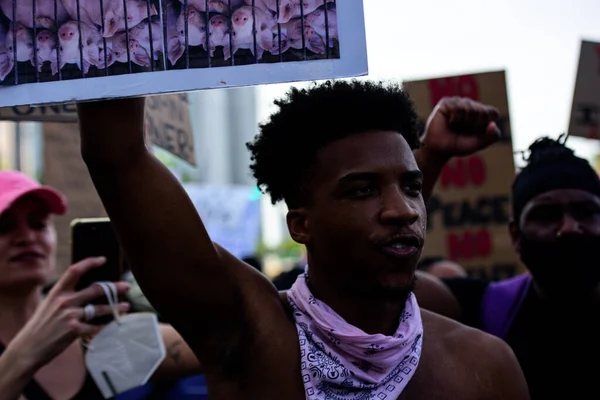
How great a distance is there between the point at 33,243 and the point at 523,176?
6.34 feet

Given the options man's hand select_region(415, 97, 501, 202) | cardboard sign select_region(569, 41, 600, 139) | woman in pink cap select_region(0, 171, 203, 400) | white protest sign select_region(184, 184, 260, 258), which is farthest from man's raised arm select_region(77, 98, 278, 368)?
white protest sign select_region(184, 184, 260, 258)

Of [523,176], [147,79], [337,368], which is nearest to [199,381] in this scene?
[523,176]

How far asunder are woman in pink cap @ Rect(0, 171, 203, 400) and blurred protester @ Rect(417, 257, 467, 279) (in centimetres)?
226

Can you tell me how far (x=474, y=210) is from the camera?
5.11 m

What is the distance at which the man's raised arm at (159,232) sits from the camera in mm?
1972

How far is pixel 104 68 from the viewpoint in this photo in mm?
1742

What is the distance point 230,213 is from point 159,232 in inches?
226

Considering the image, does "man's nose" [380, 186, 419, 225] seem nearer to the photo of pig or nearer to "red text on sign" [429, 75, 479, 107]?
the photo of pig

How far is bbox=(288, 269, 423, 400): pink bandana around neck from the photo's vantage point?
2104mm

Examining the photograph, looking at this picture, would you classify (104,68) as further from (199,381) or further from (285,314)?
(199,381)

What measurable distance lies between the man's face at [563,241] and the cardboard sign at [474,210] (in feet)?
5.06

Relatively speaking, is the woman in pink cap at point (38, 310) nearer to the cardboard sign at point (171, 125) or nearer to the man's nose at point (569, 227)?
the cardboard sign at point (171, 125)

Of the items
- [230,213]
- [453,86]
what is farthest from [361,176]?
[230,213]

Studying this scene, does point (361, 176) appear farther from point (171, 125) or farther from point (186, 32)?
point (171, 125)
